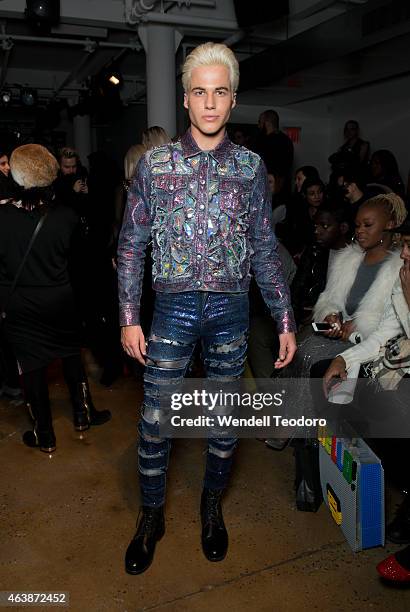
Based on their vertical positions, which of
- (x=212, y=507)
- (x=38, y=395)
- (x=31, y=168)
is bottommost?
(x=212, y=507)

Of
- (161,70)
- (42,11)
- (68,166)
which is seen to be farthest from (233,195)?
(161,70)

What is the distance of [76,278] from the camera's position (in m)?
3.56

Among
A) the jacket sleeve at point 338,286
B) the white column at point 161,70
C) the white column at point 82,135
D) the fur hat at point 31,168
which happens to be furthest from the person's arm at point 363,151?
the white column at point 82,135

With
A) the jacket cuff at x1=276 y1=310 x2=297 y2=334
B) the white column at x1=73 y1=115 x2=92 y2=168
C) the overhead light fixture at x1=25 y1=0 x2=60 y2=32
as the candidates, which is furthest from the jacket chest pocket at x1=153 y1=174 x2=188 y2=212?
the white column at x1=73 y1=115 x2=92 y2=168

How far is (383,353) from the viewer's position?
8.09 feet

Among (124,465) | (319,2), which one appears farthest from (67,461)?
(319,2)

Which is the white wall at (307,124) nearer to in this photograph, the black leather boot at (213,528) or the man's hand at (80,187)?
the man's hand at (80,187)

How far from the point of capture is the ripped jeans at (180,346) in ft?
6.21

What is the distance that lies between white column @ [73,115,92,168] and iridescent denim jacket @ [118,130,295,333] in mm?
13191

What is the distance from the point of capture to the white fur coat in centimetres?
260

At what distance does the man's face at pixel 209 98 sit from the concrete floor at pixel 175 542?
1526 millimetres

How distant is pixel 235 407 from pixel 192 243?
0.66 metres

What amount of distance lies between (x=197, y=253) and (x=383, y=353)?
3.61ft

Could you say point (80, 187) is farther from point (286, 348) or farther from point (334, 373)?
point (286, 348)
